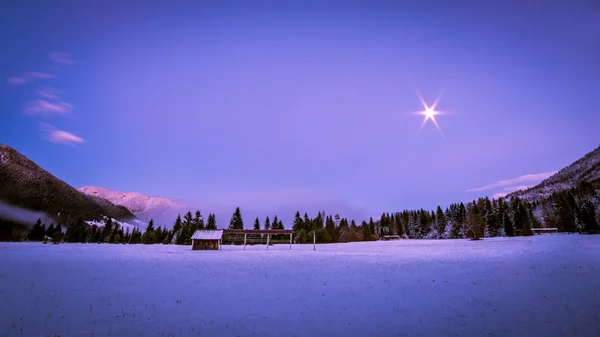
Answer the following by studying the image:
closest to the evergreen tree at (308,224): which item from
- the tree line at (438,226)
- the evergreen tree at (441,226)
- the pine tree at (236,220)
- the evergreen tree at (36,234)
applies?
the tree line at (438,226)

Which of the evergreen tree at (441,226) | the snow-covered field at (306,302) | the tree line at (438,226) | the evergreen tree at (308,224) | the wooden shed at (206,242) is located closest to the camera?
the snow-covered field at (306,302)

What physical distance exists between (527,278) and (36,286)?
28.1 m

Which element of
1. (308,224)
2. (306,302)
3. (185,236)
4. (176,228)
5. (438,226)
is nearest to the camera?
(306,302)

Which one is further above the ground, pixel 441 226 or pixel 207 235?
pixel 441 226

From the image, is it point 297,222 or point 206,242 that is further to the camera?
point 297,222

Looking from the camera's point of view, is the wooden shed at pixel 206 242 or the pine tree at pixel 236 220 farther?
the pine tree at pixel 236 220

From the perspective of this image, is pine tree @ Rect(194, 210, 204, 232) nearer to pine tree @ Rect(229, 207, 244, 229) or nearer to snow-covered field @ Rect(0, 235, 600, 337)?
pine tree @ Rect(229, 207, 244, 229)

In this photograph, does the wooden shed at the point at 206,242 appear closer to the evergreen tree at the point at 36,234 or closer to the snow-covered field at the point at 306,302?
the snow-covered field at the point at 306,302

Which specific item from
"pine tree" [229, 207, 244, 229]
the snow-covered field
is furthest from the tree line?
the snow-covered field

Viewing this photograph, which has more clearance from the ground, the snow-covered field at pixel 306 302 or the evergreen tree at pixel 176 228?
the evergreen tree at pixel 176 228

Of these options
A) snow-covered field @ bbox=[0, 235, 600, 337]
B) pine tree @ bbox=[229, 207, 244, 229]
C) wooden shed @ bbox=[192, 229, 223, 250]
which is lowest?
snow-covered field @ bbox=[0, 235, 600, 337]

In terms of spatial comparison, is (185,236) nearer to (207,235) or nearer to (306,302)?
(207,235)

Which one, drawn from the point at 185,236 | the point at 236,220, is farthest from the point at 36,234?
the point at 236,220

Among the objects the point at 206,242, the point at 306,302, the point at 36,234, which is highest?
the point at 36,234
